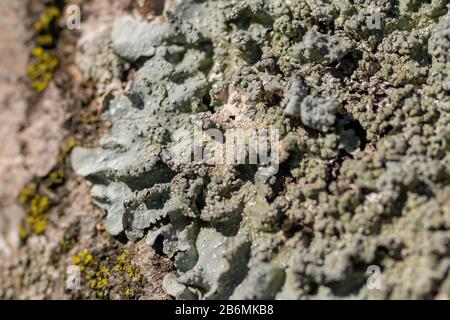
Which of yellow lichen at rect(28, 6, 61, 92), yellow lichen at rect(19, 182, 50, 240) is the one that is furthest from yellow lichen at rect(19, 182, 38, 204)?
yellow lichen at rect(28, 6, 61, 92)

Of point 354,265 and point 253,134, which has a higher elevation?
point 253,134

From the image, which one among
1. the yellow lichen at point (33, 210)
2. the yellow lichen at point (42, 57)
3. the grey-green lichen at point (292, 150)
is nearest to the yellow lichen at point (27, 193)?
the yellow lichen at point (33, 210)

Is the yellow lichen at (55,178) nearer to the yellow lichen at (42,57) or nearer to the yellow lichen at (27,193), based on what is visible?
the yellow lichen at (27,193)

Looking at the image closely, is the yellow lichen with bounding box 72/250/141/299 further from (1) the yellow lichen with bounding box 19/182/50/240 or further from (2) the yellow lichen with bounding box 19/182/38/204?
(2) the yellow lichen with bounding box 19/182/38/204

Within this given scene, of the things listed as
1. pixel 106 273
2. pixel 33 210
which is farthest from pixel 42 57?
pixel 106 273

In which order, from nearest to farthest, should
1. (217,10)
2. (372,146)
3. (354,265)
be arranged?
→ 1. (354,265)
2. (372,146)
3. (217,10)

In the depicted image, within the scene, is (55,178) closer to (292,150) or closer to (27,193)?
(27,193)

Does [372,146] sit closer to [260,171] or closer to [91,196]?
[260,171]

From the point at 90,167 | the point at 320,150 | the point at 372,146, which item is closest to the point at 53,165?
the point at 90,167
